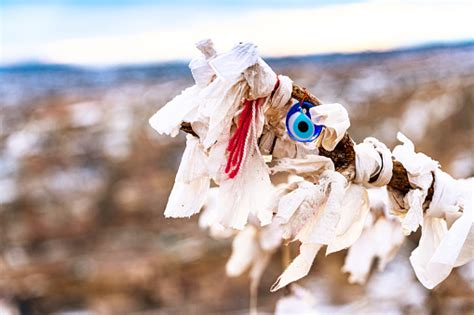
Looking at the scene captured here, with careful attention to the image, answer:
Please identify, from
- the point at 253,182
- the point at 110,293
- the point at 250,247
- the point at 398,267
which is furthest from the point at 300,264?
the point at 110,293

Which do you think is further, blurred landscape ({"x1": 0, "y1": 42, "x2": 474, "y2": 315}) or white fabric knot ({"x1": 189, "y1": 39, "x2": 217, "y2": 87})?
blurred landscape ({"x1": 0, "y1": 42, "x2": 474, "y2": 315})

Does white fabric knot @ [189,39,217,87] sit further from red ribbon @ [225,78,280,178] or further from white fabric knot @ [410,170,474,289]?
white fabric knot @ [410,170,474,289]

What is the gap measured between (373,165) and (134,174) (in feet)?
5.09

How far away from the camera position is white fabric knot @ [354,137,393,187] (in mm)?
355

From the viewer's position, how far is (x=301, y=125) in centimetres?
33

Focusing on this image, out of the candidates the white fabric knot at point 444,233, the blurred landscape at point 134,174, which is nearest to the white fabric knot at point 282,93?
the white fabric knot at point 444,233

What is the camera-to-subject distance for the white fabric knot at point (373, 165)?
35 centimetres

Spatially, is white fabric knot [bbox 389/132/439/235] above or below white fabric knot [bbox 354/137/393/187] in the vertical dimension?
below

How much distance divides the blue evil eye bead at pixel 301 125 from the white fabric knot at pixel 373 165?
3 centimetres

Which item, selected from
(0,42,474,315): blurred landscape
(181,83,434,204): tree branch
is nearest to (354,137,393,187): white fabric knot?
(181,83,434,204): tree branch

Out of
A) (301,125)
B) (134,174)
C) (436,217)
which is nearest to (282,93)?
(301,125)

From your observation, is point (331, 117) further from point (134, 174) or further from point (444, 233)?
point (134, 174)

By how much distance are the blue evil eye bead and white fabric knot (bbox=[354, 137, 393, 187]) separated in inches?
1.3

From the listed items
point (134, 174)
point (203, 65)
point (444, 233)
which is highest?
point (203, 65)
